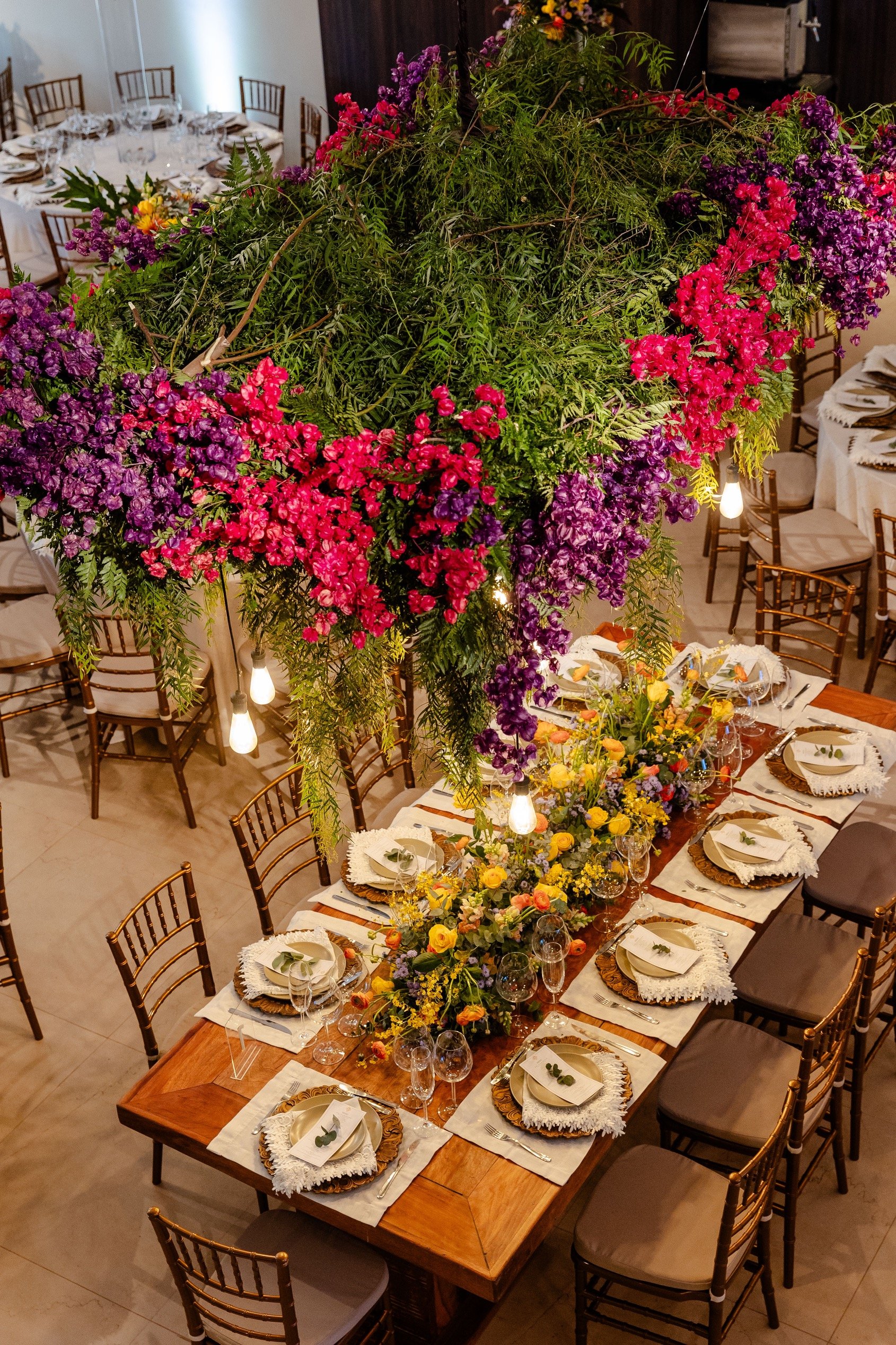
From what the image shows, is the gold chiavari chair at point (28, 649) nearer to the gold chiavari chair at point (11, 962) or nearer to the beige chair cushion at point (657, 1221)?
the gold chiavari chair at point (11, 962)

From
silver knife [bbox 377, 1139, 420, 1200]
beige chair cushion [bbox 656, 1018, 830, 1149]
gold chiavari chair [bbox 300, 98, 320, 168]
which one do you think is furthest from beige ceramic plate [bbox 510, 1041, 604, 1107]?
gold chiavari chair [bbox 300, 98, 320, 168]

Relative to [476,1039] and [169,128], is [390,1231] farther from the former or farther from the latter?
[169,128]

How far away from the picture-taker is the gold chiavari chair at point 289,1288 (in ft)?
8.68

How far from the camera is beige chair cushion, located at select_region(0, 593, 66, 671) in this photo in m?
5.17

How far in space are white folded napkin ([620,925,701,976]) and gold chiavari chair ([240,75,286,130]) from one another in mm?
7553

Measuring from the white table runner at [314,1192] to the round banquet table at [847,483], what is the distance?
3250 millimetres

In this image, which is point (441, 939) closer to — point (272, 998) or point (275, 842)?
point (272, 998)

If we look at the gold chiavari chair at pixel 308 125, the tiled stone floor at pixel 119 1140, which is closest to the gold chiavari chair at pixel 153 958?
the tiled stone floor at pixel 119 1140

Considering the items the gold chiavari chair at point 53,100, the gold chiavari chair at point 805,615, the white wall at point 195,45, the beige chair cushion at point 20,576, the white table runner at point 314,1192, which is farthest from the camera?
the gold chiavari chair at point 53,100

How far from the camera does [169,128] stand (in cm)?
845

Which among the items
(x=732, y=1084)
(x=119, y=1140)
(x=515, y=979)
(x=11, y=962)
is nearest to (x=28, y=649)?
(x=11, y=962)

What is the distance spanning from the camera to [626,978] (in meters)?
3.24

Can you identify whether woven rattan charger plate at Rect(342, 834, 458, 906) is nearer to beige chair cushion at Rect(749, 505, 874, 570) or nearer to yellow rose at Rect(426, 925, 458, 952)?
yellow rose at Rect(426, 925, 458, 952)

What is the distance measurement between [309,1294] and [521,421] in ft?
7.11
